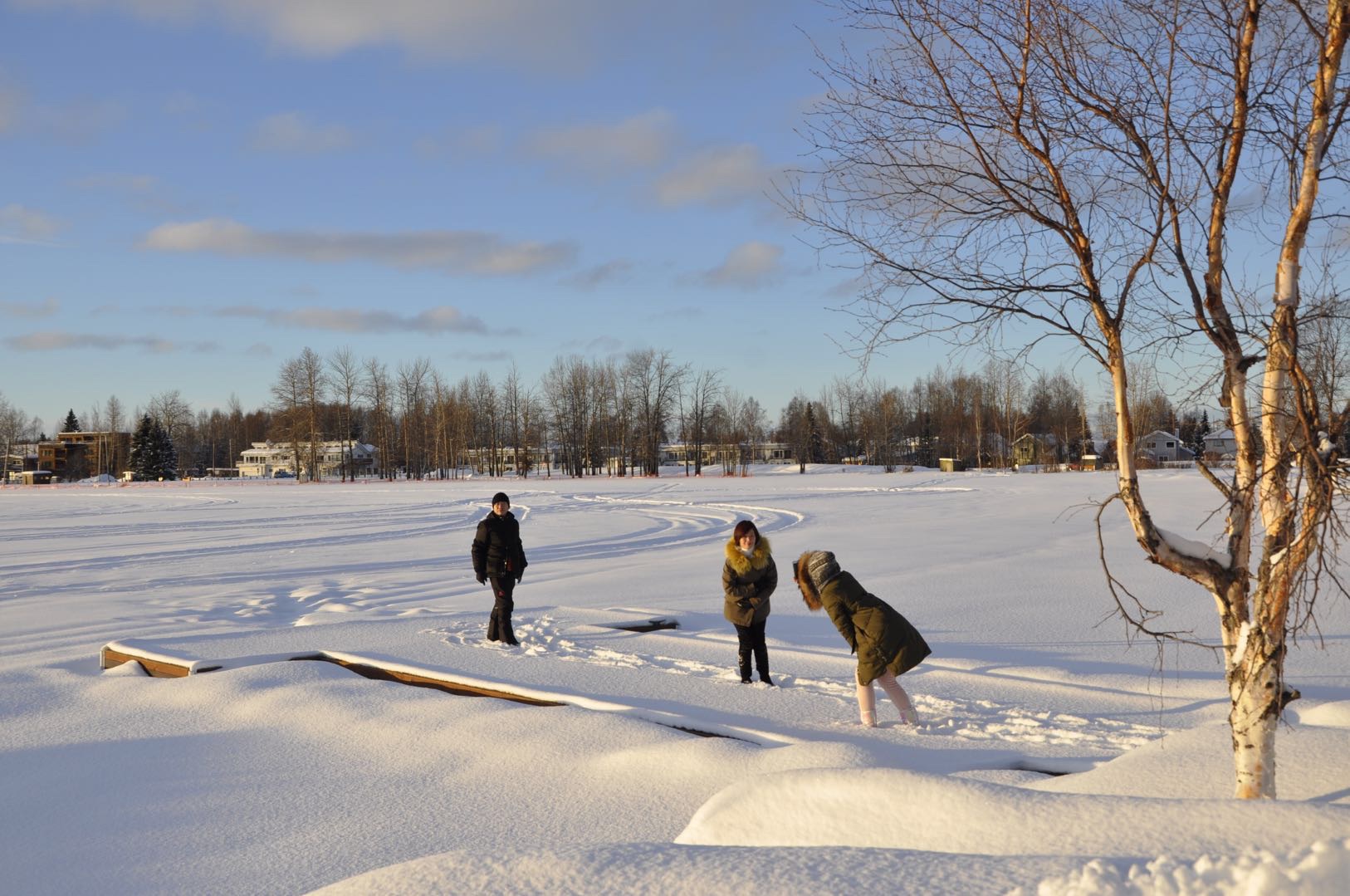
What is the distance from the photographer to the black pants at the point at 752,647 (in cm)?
791

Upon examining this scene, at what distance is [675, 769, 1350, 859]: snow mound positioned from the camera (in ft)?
9.48

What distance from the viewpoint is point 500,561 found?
9758 mm

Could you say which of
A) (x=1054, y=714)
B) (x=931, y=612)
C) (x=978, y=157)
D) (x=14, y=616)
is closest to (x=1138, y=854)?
(x=978, y=157)

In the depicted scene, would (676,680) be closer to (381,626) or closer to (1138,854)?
(381,626)

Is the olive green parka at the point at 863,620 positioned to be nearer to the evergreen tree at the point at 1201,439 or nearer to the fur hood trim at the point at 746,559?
the fur hood trim at the point at 746,559

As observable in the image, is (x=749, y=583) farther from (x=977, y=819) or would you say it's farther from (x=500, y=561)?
(x=977, y=819)

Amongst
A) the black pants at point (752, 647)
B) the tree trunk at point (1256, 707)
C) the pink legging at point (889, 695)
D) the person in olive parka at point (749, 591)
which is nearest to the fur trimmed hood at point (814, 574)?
the pink legging at point (889, 695)

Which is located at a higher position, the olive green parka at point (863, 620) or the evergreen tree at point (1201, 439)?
the evergreen tree at point (1201, 439)

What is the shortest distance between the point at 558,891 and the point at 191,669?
255 inches

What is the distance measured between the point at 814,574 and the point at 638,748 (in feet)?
5.66

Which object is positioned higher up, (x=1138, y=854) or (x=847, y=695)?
(x=1138, y=854)

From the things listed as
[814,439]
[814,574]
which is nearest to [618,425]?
[814,439]

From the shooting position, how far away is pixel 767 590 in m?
8.08

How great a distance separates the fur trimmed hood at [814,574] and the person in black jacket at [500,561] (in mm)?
3687
